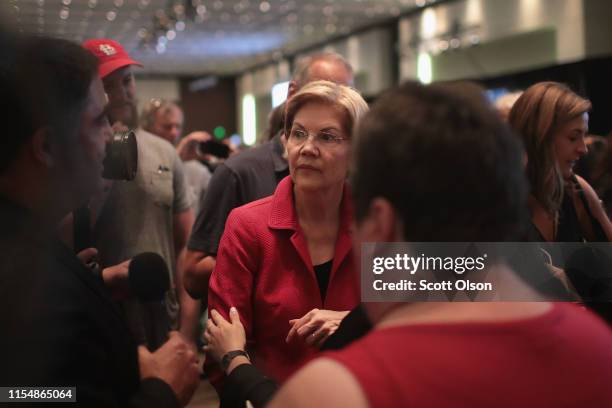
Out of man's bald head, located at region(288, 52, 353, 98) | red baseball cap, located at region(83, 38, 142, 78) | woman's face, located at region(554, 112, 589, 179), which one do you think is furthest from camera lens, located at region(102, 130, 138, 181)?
woman's face, located at region(554, 112, 589, 179)

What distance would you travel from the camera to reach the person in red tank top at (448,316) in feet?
2.45

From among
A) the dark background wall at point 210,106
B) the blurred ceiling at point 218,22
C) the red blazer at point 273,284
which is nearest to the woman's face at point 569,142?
the red blazer at point 273,284

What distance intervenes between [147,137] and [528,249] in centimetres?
158

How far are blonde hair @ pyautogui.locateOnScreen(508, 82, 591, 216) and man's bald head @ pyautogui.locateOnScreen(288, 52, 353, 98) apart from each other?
718mm

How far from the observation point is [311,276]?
1.57 metres

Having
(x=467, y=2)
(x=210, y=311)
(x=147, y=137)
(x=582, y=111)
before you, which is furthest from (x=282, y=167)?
(x=467, y=2)

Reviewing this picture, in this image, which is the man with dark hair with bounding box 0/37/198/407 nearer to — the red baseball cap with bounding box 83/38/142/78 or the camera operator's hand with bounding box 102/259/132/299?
the camera operator's hand with bounding box 102/259/132/299

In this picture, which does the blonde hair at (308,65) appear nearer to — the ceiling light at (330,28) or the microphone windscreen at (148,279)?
the microphone windscreen at (148,279)

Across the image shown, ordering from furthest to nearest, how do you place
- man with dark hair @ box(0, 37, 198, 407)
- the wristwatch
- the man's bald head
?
the man's bald head → the wristwatch → man with dark hair @ box(0, 37, 198, 407)

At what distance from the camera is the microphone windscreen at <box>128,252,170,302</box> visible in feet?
4.38

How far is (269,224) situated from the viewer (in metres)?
1.60

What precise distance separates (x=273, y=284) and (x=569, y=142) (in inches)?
43.3

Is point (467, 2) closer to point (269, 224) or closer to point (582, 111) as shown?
point (582, 111)

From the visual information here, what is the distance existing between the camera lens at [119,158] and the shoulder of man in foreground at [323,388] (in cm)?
Answer: 106
